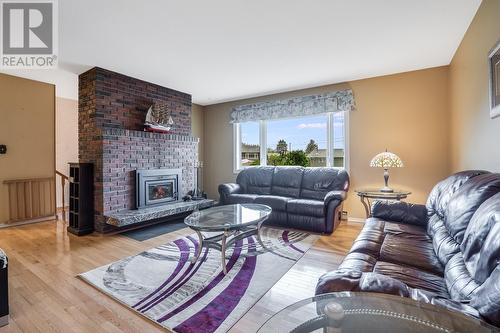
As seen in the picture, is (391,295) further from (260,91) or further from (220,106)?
(220,106)

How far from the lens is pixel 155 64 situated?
3.54 m

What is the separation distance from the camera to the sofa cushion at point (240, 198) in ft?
13.9

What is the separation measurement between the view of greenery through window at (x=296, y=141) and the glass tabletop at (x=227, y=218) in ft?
6.37

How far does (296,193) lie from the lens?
14.5 feet

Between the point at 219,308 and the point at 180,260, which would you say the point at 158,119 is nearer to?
the point at 180,260

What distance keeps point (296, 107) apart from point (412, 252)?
345 cm

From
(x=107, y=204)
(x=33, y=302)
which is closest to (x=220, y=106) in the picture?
(x=107, y=204)

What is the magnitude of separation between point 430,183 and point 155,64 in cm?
444

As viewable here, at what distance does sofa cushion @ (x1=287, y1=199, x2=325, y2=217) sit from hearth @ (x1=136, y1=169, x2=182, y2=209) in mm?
2154

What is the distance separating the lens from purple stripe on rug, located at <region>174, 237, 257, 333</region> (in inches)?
64.4

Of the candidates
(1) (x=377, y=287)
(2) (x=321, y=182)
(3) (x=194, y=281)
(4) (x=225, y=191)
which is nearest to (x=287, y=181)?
(2) (x=321, y=182)

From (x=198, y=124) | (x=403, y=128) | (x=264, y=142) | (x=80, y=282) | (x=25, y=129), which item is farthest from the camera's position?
(x=198, y=124)

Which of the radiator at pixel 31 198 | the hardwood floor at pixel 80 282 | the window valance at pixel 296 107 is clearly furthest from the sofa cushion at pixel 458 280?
the radiator at pixel 31 198

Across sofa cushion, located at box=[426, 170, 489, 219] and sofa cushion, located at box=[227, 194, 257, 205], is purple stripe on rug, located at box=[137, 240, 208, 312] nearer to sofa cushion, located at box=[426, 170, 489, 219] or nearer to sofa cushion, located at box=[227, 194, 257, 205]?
sofa cushion, located at box=[227, 194, 257, 205]
